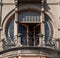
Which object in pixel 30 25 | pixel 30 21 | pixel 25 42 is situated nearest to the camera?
pixel 25 42

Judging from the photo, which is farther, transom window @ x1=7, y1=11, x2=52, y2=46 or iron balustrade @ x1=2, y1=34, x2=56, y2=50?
transom window @ x1=7, y1=11, x2=52, y2=46

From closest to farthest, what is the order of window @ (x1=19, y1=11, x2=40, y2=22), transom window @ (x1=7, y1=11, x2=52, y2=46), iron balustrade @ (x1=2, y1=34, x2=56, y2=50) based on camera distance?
iron balustrade @ (x1=2, y1=34, x2=56, y2=50)
transom window @ (x1=7, y1=11, x2=52, y2=46)
window @ (x1=19, y1=11, x2=40, y2=22)

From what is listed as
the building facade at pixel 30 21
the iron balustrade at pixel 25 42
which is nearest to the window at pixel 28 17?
the building facade at pixel 30 21

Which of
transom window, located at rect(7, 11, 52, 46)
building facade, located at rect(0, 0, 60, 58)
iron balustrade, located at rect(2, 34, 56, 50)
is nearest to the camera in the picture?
iron balustrade, located at rect(2, 34, 56, 50)

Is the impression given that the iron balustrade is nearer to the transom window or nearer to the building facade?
the building facade

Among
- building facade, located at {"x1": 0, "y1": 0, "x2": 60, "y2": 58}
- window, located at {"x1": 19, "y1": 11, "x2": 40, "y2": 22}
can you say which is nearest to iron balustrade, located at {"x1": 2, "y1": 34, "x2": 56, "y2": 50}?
building facade, located at {"x1": 0, "y1": 0, "x2": 60, "y2": 58}

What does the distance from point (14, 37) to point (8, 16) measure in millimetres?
1871

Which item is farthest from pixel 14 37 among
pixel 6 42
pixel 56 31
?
pixel 56 31

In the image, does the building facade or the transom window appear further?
the transom window

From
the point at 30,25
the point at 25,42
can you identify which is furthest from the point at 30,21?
the point at 25,42

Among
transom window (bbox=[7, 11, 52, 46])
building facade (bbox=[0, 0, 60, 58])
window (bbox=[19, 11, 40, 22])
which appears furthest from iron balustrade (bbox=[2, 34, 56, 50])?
window (bbox=[19, 11, 40, 22])

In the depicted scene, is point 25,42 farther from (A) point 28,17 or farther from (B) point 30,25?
(A) point 28,17

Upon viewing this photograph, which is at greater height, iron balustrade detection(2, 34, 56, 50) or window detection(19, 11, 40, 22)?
window detection(19, 11, 40, 22)

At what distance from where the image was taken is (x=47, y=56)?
28.9 meters
